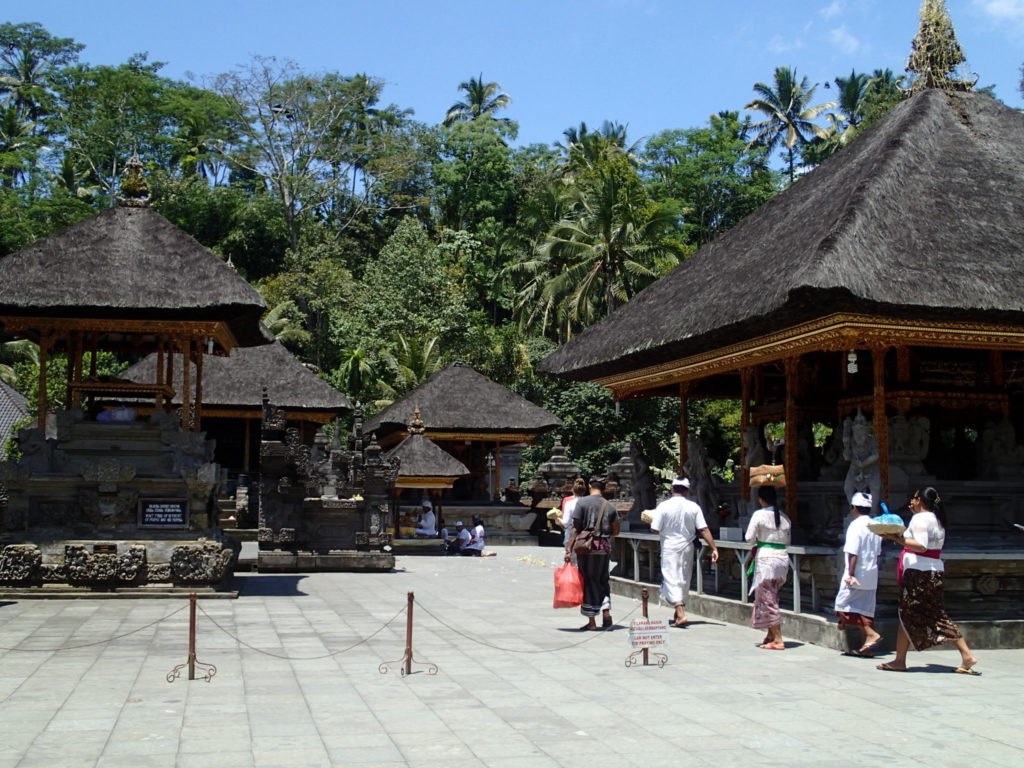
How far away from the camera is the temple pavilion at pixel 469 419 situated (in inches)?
1335

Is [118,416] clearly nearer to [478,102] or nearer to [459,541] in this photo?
[459,541]

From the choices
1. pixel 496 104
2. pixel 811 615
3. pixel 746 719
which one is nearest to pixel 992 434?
pixel 811 615

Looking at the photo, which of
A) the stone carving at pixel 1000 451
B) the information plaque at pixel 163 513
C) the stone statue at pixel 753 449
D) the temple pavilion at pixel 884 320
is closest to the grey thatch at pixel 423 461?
the temple pavilion at pixel 884 320

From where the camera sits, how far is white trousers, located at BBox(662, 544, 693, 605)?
1249 cm

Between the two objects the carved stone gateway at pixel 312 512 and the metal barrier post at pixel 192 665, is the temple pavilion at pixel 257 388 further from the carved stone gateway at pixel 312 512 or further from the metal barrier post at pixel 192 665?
the metal barrier post at pixel 192 665

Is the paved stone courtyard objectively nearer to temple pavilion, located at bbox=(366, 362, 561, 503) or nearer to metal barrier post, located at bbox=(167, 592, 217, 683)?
metal barrier post, located at bbox=(167, 592, 217, 683)

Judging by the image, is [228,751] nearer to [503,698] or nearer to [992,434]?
[503,698]

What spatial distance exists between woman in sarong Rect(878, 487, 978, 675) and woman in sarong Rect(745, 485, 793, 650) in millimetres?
1451

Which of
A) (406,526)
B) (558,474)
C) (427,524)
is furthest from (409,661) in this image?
(558,474)

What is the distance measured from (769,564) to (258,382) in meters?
25.3

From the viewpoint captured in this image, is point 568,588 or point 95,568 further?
point 95,568

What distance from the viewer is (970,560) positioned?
11.7m

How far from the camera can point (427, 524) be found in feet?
89.7

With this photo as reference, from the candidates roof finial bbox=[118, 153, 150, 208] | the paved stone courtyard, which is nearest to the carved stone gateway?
roof finial bbox=[118, 153, 150, 208]
